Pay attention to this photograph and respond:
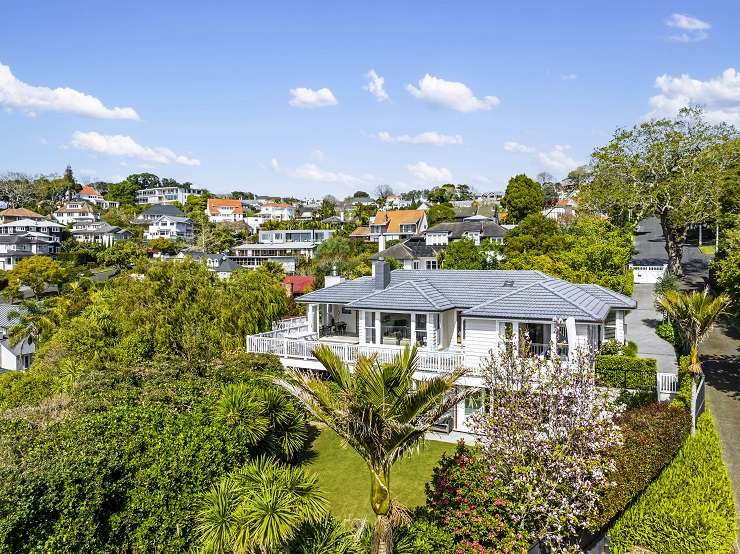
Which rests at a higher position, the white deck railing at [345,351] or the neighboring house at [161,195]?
the neighboring house at [161,195]

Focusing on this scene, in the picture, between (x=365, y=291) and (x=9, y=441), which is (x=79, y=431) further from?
(x=365, y=291)

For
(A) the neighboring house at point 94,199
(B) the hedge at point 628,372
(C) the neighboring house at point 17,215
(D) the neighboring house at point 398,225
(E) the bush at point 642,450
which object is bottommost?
(E) the bush at point 642,450

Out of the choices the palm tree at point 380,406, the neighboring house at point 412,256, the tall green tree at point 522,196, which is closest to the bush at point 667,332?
the palm tree at point 380,406

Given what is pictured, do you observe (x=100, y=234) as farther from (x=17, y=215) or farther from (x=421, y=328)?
(x=421, y=328)

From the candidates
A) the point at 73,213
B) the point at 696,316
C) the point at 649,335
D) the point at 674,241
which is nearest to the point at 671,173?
the point at 674,241

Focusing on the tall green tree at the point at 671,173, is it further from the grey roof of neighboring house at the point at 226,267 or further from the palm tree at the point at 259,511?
the grey roof of neighboring house at the point at 226,267

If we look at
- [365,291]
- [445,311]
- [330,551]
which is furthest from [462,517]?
[365,291]
